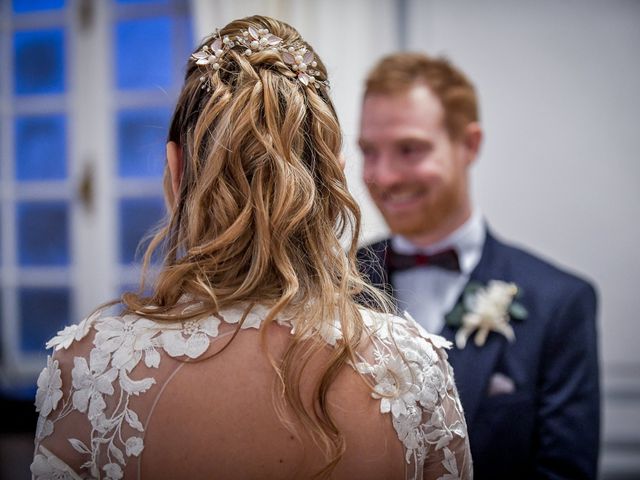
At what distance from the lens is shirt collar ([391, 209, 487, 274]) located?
2.15 metres

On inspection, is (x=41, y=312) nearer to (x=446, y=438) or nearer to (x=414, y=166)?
(x=414, y=166)

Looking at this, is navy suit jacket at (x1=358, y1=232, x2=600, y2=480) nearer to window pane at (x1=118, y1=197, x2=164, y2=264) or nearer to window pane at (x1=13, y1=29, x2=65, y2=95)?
window pane at (x1=118, y1=197, x2=164, y2=264)

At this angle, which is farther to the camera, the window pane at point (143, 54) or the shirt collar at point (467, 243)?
the window pane at point (143, 54)

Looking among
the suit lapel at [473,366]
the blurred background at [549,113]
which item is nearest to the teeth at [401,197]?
the suit lapel at [473,366]

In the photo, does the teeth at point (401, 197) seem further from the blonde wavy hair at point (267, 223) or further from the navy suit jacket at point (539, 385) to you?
the blonde wavy hair at point (267, 223)

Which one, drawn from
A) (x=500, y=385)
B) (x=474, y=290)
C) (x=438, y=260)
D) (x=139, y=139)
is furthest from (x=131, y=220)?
(x=500, y=385)

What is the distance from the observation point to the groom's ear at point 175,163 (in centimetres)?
122

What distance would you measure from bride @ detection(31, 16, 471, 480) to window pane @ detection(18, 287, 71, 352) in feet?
7.67

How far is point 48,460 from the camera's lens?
3.51ft

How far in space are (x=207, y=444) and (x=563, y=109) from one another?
92.3 inches

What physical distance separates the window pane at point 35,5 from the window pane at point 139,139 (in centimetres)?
60

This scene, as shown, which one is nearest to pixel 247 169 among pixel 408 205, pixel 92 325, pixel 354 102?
pixel 92 325

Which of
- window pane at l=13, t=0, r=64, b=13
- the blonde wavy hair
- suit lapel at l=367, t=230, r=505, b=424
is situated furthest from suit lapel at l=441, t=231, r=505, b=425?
window pane at l=13, t=0, r=64, b=13

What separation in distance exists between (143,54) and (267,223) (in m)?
2.56
